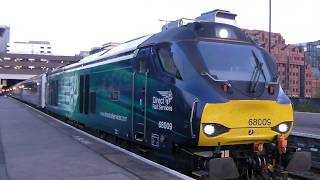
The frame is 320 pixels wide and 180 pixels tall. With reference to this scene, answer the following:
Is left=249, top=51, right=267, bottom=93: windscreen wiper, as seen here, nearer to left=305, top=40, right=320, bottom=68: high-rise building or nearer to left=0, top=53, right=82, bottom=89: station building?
left=305, top=40, right=320, bottom=68: high-rise building

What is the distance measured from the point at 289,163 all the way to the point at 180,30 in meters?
3.29

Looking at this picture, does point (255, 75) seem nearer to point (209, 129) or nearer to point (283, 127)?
point (283, 127)

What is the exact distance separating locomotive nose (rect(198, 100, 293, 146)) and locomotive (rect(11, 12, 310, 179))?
17mm

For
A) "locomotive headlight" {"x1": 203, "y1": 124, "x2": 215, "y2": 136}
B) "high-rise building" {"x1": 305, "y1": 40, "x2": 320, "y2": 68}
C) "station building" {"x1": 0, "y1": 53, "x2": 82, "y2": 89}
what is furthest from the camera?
"station building" {"x1": 0, "y1": 53, "x2": 82, "y2": 89}

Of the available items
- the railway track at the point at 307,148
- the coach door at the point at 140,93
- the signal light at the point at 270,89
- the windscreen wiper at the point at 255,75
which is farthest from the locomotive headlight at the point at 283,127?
the railway track at the point at 307,148

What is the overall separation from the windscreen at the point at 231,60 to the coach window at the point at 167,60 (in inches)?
22.8

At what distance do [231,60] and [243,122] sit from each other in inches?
51.8

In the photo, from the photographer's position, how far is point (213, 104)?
828 cm

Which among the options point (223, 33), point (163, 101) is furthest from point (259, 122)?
point (223, 33)

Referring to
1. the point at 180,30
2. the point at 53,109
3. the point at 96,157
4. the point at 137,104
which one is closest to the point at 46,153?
the point at 96,157

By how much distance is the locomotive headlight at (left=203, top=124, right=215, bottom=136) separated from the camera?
27.1 feet

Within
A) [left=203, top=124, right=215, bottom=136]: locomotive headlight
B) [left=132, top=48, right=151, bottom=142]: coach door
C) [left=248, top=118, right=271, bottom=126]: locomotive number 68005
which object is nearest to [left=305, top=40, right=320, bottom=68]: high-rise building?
[left=132, top=48, right=151, bottom=142]: coach door

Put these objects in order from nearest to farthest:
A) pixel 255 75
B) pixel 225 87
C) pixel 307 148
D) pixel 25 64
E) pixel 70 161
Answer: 1. pixel 225 87
2. pixel 255 75
3. pixel 70 161
4. pixel 307 148
5. pixel 25 64

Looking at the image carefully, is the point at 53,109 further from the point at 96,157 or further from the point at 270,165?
the point at 270,165
